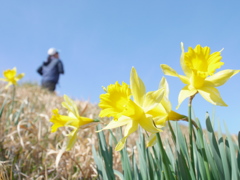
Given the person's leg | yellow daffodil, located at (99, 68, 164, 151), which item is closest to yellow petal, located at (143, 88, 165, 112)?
yellow daffodil, located at (99, 68, 164, 151)

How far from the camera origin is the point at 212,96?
866 mm

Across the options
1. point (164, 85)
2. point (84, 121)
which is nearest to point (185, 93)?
point (164, 85)

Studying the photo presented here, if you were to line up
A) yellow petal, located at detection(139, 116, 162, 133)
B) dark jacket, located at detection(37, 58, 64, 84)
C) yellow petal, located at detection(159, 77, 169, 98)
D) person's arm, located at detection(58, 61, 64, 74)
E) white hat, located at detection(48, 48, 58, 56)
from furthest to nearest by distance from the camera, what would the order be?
white hat, located at detection(48, 48, 58, 56) → dark jacket, located at detection(37, 58, 64, 84) → person's arm, located at detection(58, 61, 64, 74) → yellow petal, located at detection(159, 77, 169, 98) → yellow petal, located at detection(139, 116, 162, 133)

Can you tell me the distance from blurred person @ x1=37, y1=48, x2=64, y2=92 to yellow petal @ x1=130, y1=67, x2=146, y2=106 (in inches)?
388

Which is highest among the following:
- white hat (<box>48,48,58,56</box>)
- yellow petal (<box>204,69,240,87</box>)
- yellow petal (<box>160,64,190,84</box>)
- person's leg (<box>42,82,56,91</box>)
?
white hat (<box>48,48,58,56</box>)

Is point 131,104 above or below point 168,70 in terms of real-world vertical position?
below

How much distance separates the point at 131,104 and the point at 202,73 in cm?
28

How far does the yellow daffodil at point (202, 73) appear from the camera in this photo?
864 millimetres

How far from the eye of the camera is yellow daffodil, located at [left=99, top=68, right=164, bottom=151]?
2.69ft

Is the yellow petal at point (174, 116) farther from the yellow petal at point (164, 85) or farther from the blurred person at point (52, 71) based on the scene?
the blurred person at point (52, 71)

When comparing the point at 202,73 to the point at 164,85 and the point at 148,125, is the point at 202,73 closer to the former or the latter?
the point at 164,85

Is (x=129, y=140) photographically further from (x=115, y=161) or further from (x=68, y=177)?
(x=68, y=177)

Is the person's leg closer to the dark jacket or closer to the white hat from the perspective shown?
the dark jacket

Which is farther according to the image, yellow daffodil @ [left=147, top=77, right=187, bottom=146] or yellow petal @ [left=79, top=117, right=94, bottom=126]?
yellow petal @ [left=79, top=117, right=94, bottom=126]
